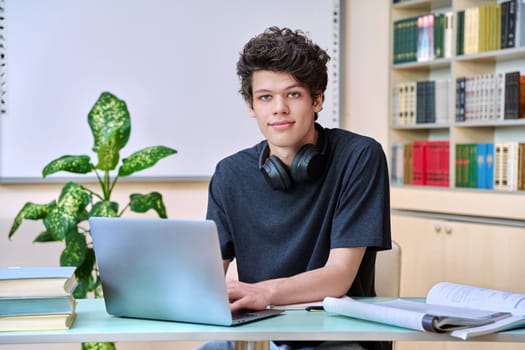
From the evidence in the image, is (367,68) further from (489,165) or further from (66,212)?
(66,212)

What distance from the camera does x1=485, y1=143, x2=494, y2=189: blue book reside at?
135 inches

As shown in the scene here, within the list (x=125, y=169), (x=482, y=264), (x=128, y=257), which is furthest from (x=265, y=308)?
(x=482, y=264)

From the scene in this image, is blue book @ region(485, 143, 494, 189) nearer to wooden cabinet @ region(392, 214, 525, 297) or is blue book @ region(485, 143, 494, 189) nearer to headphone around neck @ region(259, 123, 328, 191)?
wooden cabinet @ region(392, 214, 525, 297)

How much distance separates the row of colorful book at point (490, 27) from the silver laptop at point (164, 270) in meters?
2.19

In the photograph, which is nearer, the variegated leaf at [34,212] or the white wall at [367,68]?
the variegated leaf at [34,212]

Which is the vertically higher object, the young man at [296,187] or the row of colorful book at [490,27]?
the row of colorful book at [490,27]

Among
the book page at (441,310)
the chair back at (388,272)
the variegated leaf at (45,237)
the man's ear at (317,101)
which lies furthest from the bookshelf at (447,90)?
the book page at (441,310)

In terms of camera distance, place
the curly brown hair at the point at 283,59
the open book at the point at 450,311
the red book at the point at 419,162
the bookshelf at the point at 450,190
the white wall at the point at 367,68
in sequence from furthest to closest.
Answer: the white wall at the point at 367,68
the red book at the point at 419,162
the bookshelf at the point at 450,190
the curly brown hair at the point at 283,59
the open book at the point at 450,311

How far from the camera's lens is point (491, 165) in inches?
135

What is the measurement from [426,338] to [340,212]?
57cm

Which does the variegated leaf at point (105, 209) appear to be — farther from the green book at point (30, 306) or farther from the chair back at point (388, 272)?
the green book at point (30, 306)

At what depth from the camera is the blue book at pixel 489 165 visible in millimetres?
3432

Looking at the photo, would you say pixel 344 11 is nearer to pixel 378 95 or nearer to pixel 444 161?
pixel 378 95

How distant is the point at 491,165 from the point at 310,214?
1.70 meters
